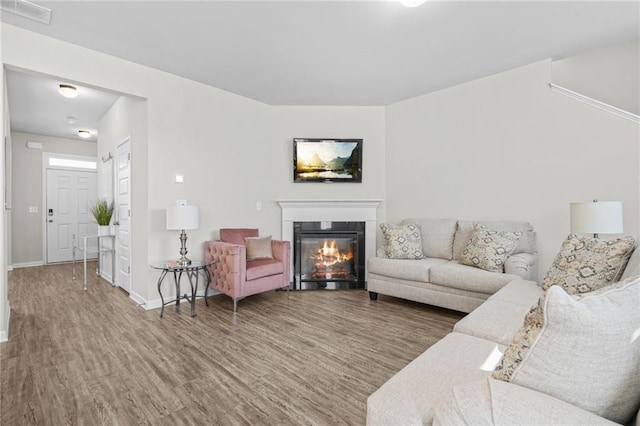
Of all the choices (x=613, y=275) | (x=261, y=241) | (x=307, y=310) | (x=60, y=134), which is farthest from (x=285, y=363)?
(x=60, y=134)

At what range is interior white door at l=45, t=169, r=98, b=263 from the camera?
6344mm

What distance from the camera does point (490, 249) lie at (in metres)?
3.05

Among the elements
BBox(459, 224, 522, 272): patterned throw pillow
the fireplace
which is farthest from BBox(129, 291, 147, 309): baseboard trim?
BBox(459, 224, 522, 272): patterned throw pillow

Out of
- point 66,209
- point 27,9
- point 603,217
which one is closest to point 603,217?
point 603,217

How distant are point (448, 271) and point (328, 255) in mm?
1821

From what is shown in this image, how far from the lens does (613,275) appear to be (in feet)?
6.29

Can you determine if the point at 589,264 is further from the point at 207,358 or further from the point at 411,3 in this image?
the point at 207,358

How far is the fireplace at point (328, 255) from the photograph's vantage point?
4.34 m

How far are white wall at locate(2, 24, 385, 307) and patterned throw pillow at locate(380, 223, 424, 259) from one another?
3.09 ft

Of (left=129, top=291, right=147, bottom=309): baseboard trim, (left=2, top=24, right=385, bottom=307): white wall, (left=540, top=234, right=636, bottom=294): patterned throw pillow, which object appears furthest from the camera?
(left=129, top=291, right=147, bottom=309): baseboard trim

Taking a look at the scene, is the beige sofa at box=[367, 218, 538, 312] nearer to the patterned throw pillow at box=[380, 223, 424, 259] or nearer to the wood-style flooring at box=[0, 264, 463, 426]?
the patterned throw pillow at box=[380, 223, 424, 259]


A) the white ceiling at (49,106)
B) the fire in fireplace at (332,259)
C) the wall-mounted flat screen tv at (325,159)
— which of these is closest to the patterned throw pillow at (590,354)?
the fire in fireplace at (332,259)

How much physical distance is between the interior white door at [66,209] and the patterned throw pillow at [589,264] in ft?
26.5

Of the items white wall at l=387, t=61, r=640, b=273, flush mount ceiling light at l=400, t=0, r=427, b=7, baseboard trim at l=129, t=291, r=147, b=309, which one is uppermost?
flush mount ceiling light at l=400, t=0, r=427, b=7
